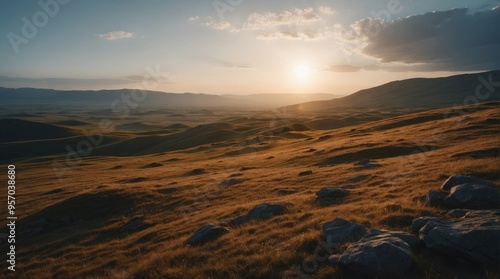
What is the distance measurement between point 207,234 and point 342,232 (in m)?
7.84

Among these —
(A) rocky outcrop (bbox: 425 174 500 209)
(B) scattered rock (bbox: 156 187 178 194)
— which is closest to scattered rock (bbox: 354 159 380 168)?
(A) rocky outcrop (bbox: 425 174 500 209)

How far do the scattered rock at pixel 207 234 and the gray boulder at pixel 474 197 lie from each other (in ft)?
39.2

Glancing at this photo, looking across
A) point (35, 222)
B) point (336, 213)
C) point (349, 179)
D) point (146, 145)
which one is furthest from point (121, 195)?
point (146, 145)

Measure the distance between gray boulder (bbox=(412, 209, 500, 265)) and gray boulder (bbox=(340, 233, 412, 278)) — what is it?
3.53 feet

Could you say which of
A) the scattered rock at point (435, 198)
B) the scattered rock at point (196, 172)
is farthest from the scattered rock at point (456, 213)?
the scattered rock at point (196, 172)

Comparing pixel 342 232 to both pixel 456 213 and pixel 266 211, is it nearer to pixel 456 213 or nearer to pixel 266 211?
pixel 456 213

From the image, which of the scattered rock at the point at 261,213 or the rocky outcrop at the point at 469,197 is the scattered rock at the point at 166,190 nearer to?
the scattered rock at the point at 261,213

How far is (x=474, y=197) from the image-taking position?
15.0 meters

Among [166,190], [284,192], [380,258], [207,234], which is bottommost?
[166,190]

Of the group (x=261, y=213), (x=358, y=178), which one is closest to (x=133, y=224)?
(x=261, y=213)

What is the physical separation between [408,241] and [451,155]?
25229 millimetres

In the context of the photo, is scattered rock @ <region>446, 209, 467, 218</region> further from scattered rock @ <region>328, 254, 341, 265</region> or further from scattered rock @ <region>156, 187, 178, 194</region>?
scattered rock @ <region>156, 187, 178, 194</region>

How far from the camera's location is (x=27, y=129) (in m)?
189

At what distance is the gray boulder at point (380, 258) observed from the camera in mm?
10109
